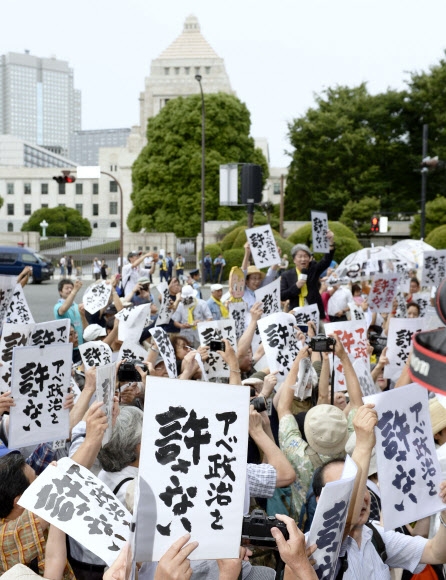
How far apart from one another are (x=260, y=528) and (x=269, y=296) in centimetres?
550

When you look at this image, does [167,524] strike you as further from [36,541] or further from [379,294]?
[379,294]

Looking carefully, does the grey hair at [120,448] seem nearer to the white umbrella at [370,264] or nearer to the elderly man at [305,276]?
the elderly man at [305,276]

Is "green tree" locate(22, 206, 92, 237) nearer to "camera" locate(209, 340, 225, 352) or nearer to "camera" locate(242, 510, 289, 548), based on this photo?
"camera" locate(209, 340, 225, 352)

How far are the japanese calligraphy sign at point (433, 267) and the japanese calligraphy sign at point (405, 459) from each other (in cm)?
814

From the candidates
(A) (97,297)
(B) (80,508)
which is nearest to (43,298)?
(A) (97,297)

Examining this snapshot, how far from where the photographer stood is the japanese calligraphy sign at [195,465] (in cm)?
247

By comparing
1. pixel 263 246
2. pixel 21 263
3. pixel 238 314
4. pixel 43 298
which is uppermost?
pixel 263 246

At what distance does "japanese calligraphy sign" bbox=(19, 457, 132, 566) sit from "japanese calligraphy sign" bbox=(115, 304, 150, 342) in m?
4.09

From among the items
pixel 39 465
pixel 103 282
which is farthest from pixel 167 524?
→ pixel 103 282

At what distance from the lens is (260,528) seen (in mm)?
2520

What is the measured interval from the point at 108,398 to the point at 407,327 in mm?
3298

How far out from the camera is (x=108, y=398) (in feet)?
12.5

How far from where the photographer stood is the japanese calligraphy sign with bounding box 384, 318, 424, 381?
20.7 feet

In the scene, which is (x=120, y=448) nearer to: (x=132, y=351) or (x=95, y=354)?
(x=95, y=354)
